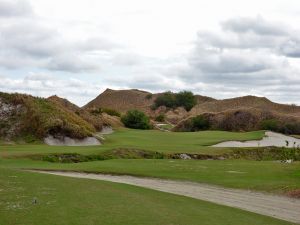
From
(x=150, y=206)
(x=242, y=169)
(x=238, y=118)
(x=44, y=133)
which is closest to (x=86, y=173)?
(x=242, y=169)

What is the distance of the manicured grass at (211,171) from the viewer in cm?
2542

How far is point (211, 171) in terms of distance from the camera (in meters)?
30.3

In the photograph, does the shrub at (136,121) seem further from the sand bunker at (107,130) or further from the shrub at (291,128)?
the shrub at (291,128)

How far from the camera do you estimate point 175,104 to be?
159 metres

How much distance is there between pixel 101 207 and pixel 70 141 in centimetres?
Answer: 4129

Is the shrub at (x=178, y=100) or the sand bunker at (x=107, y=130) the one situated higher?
the shrub at (x=178, y=100)

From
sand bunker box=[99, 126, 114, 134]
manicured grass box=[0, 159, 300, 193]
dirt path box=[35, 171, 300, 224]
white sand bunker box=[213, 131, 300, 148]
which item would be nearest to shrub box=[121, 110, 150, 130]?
sand bunker box=[99, 126, 114, 134]

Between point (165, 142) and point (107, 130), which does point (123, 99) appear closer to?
point (107, 130)

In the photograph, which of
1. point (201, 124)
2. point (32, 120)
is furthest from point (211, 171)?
point (201, 124)

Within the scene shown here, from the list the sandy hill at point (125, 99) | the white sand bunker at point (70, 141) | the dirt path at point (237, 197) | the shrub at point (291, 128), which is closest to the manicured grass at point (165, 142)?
the white sand bunker at point (70, 141)

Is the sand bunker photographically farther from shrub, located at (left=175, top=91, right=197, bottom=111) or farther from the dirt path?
shrub, located at (left=175, top=91, right=197, bottom=111)

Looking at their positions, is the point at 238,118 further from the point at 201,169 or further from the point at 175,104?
the point at 201,169

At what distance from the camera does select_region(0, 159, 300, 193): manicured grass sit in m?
25.4

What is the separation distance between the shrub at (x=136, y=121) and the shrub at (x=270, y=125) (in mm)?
21697
